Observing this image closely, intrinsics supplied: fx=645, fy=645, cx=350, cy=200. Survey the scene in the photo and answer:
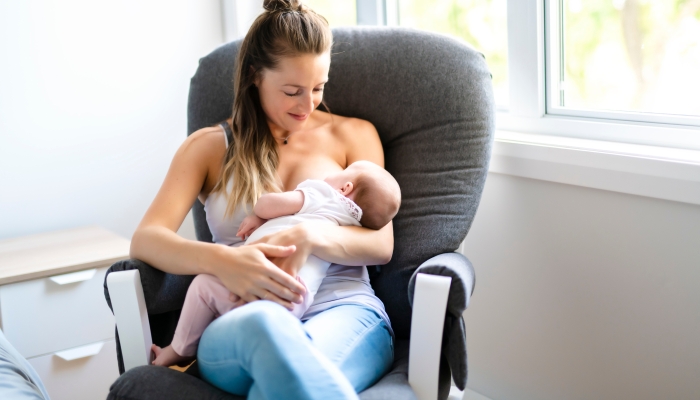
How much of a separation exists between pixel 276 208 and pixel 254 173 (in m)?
0.11

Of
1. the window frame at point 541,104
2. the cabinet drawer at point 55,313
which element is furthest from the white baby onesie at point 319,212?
the cabinet drawer at point 55,313

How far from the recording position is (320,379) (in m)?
1.00

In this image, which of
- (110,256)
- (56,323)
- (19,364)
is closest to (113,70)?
(110,256)

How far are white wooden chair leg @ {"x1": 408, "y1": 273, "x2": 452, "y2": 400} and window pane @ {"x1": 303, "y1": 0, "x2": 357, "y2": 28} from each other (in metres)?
1.64

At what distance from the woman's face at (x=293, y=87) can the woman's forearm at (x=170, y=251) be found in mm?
365

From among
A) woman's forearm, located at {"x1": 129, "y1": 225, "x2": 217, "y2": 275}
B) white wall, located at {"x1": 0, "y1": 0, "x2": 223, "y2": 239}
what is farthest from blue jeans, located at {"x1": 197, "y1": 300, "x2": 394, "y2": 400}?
white wall, located at {"x1": 0, "y1": 0, "x2": 223, "y2": 239}

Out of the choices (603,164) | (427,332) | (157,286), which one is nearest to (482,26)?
(603,164)

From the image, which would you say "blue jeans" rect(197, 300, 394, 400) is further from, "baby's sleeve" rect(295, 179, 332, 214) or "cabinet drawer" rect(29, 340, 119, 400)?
"cabinet drawer" rect(29, 340, 119, 400)

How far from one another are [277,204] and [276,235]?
0.07 metres

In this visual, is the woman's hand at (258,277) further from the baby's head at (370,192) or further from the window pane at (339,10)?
the window pane at (339,10)

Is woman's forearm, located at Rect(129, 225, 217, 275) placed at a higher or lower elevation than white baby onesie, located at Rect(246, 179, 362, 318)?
lower

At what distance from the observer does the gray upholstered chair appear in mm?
1425

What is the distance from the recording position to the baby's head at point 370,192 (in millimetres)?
1396

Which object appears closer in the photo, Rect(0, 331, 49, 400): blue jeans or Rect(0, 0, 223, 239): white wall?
Rect(0, 331, 49, 400): blue jeans
